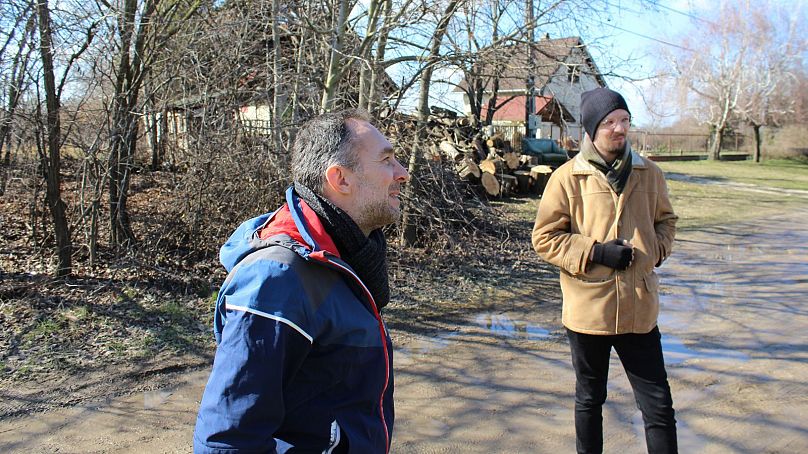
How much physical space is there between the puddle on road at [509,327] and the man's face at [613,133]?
2.70 metres

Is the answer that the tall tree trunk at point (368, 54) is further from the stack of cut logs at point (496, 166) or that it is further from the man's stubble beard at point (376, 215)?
the man's stubble beard at point (376, 215)

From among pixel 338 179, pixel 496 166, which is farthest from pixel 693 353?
pixel 496 166

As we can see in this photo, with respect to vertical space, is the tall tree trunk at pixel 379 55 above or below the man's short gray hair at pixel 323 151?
above

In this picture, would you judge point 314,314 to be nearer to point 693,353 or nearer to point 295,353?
point 295,353

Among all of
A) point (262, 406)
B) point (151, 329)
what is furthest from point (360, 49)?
point (262, 406)

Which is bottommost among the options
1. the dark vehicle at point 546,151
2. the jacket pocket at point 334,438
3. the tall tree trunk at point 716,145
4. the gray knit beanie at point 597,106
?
the jacket pocket at point 334,438

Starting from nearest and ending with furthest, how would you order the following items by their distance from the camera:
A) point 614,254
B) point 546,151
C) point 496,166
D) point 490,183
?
point 614,254
point 490,183
point 496,166
point 546,151

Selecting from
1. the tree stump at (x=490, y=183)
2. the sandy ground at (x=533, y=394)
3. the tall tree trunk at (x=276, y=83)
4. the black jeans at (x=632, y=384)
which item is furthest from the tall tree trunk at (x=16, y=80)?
the tree stump at (x=490, y=183)

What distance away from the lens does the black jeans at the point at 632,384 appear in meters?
2.77

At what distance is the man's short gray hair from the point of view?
166 centimetres

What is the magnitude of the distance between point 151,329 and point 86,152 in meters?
2.14

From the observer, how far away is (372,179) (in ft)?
5.52

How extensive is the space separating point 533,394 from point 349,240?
2.90 metres

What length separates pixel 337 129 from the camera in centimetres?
169
